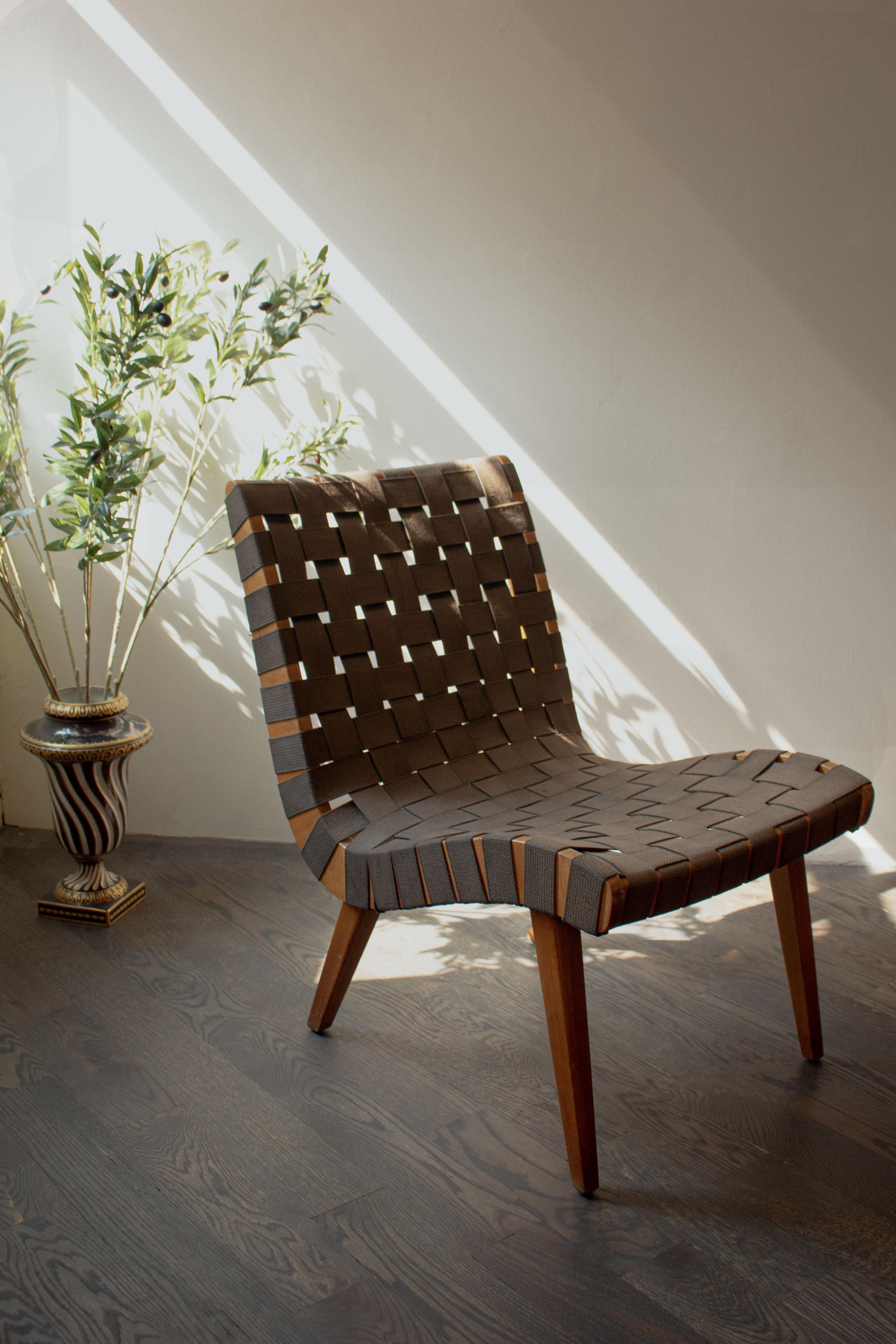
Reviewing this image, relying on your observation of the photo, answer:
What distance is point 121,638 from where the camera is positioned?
7.64 feet

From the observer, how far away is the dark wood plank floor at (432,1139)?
111 cm

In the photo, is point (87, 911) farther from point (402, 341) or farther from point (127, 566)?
point (402, 341)

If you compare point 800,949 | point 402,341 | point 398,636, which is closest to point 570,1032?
point 800,949

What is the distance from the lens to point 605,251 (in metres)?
2.10

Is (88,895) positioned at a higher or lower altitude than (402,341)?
lower

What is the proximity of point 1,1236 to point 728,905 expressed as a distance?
4.59 feet

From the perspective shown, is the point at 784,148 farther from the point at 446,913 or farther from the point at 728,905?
the point at 446,913

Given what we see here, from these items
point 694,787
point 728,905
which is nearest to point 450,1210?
point 694,787

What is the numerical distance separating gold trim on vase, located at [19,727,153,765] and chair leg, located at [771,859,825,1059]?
3.88 ft

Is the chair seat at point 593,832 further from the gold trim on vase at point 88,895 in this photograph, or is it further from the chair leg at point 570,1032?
the gold trim on vase at point 88,895

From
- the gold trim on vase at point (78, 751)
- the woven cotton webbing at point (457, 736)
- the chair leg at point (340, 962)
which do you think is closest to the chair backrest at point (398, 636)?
the woven cotton webbing at point (457, 736)

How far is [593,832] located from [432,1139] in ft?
1.54

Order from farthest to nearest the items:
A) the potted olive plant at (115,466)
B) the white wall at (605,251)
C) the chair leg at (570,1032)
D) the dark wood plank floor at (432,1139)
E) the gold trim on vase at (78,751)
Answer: the white wall at (605,251), the gold trim on vase at (78,751), the potted olive plant at (115,466), the chair leg at (570,1032), the dark wood plank floor at (432,1139)

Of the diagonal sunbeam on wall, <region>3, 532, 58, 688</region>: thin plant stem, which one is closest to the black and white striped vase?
<region>3, 532, 58, 688</region>: thin plant stem
